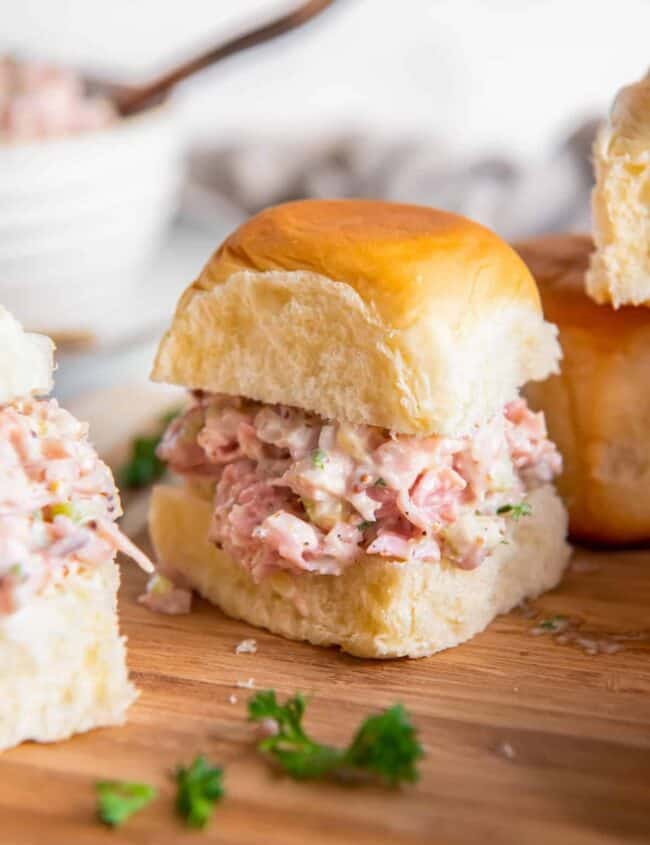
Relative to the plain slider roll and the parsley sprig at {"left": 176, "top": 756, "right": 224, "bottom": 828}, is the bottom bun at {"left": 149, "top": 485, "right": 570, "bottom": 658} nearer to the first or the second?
the plain slider roll

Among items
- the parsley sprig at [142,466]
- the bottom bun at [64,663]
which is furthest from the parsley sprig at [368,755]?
the parsley sprig at [142,466]

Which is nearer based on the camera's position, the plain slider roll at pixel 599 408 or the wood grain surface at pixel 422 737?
the wood grain surface at pixel 422 737

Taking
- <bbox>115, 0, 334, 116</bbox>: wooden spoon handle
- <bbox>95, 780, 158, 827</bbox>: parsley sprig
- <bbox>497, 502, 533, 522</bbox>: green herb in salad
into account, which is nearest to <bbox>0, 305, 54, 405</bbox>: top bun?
<bbox>95, 780, 158, 827</bbox>: parsley sprig

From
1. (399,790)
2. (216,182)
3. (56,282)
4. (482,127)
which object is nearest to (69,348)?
(56,282)

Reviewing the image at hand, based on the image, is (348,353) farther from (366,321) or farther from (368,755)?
(368,755)

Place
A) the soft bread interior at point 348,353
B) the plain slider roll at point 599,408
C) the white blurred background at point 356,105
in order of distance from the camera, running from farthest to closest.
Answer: the white blurred background at point 356,105 → the plain slider roll at point 599,408 → the soft bread interior at point 348,353

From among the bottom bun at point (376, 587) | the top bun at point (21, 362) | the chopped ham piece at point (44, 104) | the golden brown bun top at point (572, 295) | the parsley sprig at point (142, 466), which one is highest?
the chopped ham piece at point (44, 104)

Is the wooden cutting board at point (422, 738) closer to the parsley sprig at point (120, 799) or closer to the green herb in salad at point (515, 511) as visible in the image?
the parsley sprig at point (120, 799)

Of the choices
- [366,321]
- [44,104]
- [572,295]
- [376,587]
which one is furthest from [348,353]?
[44,104]
